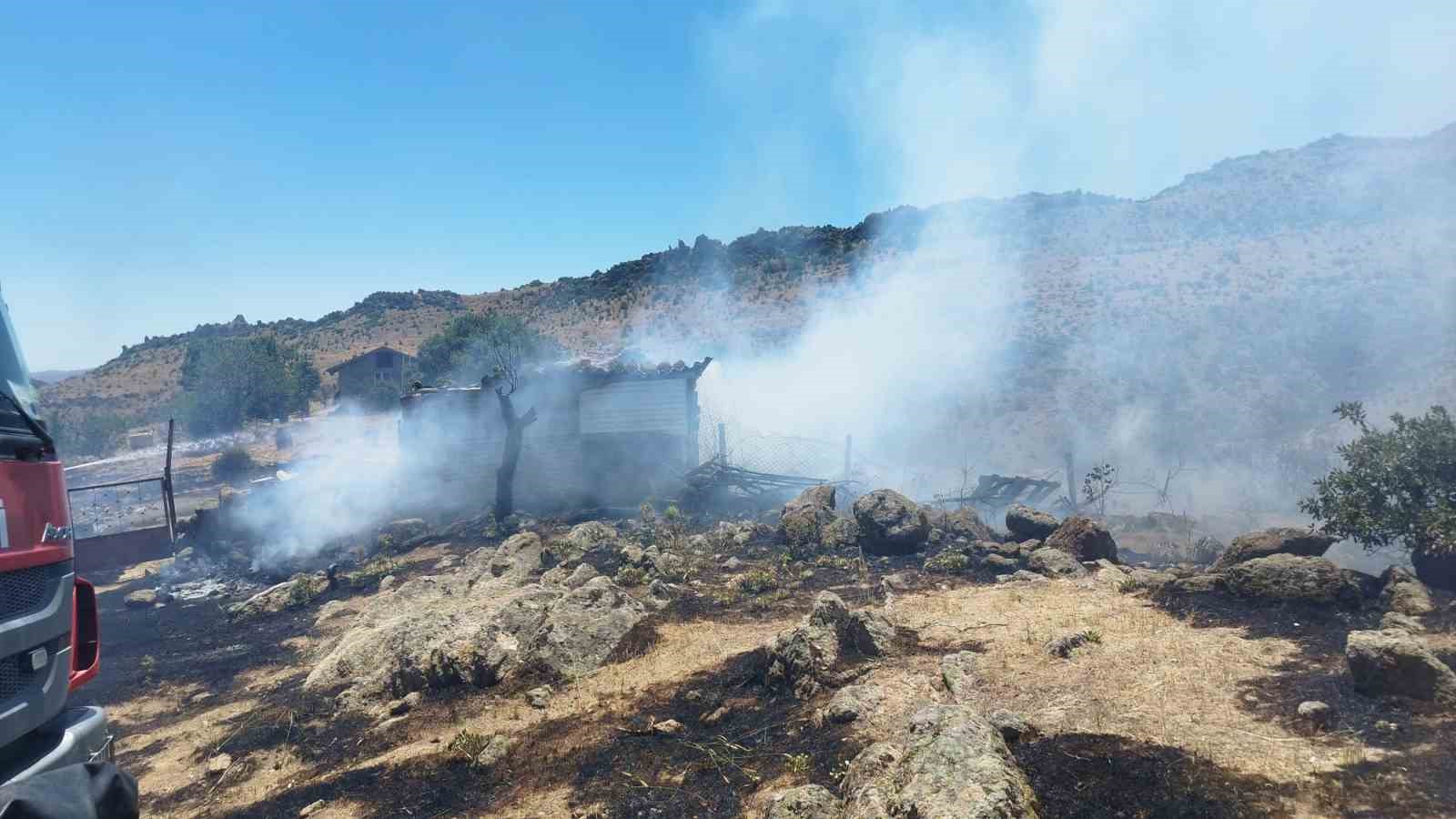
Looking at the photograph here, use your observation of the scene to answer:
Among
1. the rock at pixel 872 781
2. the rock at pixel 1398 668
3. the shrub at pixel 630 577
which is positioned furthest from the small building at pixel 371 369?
the rock at pixel 1398 668

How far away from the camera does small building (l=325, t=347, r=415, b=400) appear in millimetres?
43656

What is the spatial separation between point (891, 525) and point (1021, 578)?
2498mm

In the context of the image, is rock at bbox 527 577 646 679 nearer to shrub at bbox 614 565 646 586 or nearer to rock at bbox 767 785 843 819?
shrub at bbox 614 565 646 586

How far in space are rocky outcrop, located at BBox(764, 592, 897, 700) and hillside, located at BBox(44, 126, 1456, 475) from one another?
1891 cm

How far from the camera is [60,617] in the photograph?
3.43m

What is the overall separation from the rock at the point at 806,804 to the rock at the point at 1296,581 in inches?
231

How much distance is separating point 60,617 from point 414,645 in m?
4.94

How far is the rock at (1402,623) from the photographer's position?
634 cm

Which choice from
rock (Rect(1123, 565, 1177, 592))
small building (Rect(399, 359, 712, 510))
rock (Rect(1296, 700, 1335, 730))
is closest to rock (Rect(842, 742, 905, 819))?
rock (Rect(1296, 700, 1335, 730))

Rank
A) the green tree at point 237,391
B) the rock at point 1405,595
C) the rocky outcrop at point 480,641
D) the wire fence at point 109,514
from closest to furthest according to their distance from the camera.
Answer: the rock at point 1405,595 < the rocky outcrop at point 480,641 < the wire fence at point 109,514 < the green tree at point 237,391

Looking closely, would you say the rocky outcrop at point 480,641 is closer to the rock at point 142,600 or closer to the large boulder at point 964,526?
the large boulder at point 964,526

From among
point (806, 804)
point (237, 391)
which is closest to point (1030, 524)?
point (806, 804)

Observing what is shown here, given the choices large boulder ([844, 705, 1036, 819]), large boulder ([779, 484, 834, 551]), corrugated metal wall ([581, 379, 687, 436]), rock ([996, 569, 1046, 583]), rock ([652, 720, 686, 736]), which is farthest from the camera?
corrugated metal wall ([581, 379, 687, 436])

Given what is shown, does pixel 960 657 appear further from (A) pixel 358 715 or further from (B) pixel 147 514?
(B) pixel 147 514
